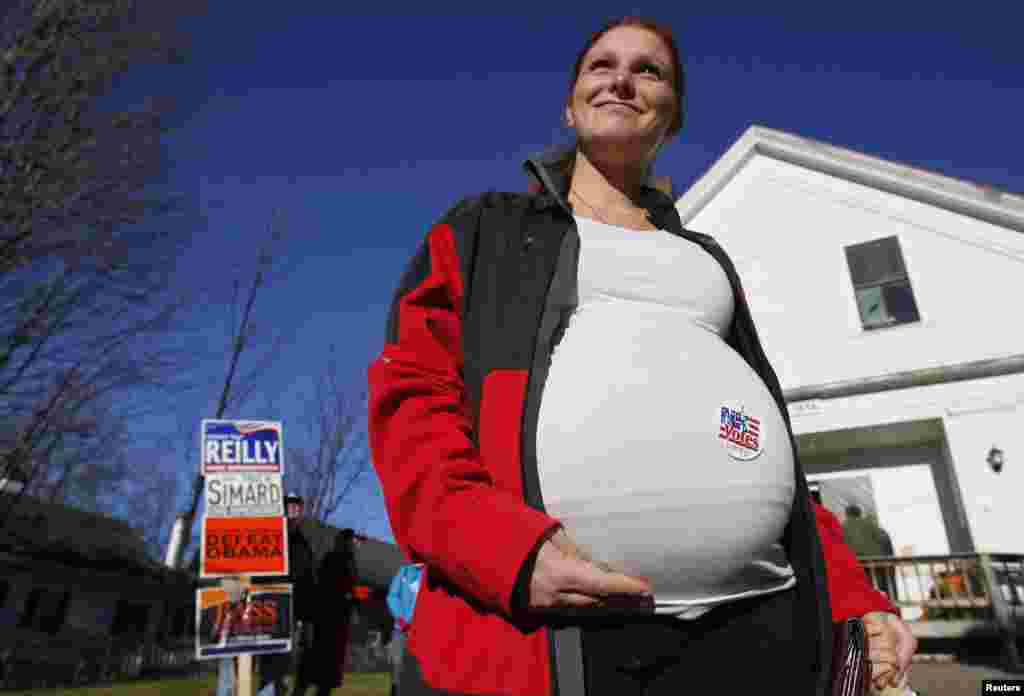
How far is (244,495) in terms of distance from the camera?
20.2 ft

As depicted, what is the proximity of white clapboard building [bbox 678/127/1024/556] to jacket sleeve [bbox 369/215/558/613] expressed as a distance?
11.7m

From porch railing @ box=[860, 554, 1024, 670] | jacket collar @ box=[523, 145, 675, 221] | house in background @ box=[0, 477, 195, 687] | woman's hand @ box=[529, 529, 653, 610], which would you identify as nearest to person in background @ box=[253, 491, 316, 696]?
jacket collar @ box=[523, 145, 675, 221]

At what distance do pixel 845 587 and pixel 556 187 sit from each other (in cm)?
115

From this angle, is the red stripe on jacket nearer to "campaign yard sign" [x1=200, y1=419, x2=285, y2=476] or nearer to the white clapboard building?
"campaign yard sign" [x1=200, y1=419, x2=285, y2=476]

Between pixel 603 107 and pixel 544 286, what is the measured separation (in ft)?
2.33

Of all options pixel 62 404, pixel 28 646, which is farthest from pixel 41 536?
pixel 62 404

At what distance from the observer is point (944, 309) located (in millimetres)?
11211

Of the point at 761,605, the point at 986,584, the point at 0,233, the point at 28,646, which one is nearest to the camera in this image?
the point at 761,605

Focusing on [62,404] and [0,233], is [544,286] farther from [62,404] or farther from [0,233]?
[62,404]

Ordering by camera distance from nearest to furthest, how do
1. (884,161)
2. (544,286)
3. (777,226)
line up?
1. (544,286)
2. (884,161)
3. (777,226)

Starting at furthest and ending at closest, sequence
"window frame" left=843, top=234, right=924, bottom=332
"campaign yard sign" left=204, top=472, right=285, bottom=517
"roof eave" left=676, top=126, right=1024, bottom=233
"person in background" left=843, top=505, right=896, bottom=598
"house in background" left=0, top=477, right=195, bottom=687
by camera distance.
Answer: "house in background" left=0, top=477, right=195, bottom=687 < "window frame" left=843, top=234, right=924, bottom=332 < "roof eave" left=676, top=126, right=1024, bottom=233 < "person in background" left=843, top=505, right=896, bottom=598 < "campaign yard sign" left=204, top=472, right=285, bottom=517

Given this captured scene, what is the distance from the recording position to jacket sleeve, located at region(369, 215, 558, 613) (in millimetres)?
890

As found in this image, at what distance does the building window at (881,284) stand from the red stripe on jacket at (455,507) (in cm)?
1271

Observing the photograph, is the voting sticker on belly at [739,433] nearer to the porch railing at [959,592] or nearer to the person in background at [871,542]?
the porch railing at [959,592]
